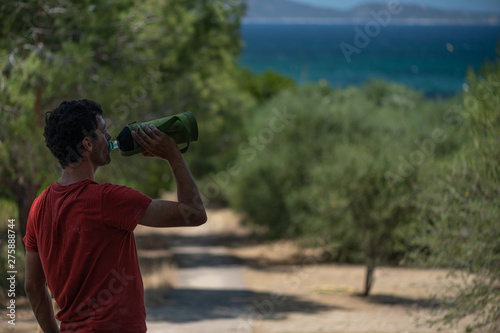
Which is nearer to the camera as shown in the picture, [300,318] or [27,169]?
[27,169]

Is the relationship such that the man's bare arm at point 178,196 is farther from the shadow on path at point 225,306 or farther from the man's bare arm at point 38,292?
the shadow on path at point 225,306

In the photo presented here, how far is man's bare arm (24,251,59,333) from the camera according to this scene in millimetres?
2818

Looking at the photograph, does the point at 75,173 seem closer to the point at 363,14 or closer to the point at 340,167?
the point at 340,167

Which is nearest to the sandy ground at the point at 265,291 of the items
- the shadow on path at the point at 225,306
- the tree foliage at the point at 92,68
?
the shadow on path at the point at 225,306

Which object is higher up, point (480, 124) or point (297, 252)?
point (480, 124)

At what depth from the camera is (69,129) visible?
2621 millimetres

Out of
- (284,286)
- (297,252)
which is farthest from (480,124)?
(297,252)

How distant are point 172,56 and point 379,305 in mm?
8560

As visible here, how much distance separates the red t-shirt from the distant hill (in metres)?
11.8

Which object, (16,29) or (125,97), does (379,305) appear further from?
(16,29)

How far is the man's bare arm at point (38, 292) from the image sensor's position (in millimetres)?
2818

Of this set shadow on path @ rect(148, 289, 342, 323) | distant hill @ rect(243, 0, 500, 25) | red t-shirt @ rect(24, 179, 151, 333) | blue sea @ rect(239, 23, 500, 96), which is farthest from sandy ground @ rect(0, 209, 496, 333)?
distant hill @ rect(243, 0, 500, 25)

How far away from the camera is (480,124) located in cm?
844

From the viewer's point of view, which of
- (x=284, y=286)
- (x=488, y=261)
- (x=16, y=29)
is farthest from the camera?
(x=284, y=286)
